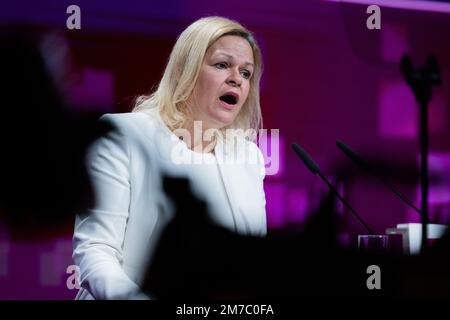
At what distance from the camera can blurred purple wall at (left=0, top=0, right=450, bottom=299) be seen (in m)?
1.37

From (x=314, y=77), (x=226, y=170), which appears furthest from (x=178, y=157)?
(x=314, y=77)

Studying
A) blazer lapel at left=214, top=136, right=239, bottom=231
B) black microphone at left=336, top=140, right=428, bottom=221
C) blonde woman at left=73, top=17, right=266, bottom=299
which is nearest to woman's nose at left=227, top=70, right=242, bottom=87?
blonde woman at left=73, top=17, right=266, bottom=299

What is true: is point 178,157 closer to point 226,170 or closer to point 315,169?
point 226,170

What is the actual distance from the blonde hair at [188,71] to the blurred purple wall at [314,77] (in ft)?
0.06

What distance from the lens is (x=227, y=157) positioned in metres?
1.43

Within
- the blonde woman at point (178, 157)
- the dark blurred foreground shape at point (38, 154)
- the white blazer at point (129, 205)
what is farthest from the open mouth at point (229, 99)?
the dark blurred foreground shape at point (38, 154)

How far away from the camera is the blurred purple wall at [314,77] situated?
137 cm

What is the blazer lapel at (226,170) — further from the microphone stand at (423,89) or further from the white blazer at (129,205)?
the microphone stand at (423,89)

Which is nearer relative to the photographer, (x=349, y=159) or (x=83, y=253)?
(x=83, y=253)

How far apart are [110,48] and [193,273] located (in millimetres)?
506

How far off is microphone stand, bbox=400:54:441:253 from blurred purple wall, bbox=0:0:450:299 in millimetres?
15

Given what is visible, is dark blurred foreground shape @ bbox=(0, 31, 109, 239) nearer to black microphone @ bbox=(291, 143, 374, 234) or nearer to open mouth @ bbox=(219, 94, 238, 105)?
open mouth @ bbox=(219, 94, 238, 105)
